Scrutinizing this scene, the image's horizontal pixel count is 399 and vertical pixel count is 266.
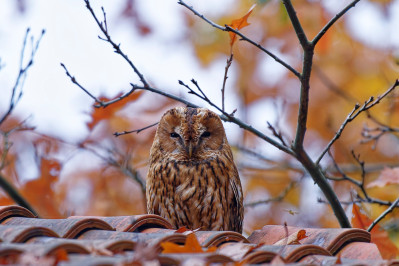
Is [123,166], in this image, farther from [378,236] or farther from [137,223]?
[378,236]

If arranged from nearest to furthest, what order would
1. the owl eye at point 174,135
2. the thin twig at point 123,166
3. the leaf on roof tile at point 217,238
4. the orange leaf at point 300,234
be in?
1. the leaf on roof tile at point 217,238
2. the orange leaf at point 300,234
3. the owl eye at point 174,135
4. the thin twig at point 123,166

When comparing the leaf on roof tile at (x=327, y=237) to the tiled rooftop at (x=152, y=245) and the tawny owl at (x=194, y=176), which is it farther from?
the tawny owl at (x=194, y=176)

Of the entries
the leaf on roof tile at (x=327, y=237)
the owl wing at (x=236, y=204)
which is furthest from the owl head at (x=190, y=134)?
the leaf on roof tile at (x=327, y=237)

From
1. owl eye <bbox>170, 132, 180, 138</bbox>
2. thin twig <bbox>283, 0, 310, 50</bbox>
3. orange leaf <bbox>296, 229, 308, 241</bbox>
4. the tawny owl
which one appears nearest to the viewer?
thin twig <bbox>283, 0, 310, 50</bbox>

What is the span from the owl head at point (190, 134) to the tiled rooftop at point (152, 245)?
33.6 inches

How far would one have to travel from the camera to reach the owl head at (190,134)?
4.38 m

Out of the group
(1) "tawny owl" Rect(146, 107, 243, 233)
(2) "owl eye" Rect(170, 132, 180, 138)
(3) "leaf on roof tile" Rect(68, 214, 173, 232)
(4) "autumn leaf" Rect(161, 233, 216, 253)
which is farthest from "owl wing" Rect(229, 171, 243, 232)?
(4) "autumn leaf" Rect(161, 233, 216, 253)

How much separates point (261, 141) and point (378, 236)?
4361 mm

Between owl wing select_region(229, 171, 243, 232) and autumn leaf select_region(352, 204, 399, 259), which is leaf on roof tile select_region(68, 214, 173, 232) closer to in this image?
owl wing select_region(229, 171, 243, 232)

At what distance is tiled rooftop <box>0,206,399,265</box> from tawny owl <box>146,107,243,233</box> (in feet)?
1.80

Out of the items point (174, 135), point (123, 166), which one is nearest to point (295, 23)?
point (174, 135)

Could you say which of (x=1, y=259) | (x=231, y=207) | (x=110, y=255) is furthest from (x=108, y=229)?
(x=231, y=207)

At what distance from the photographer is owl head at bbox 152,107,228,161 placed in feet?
14.4

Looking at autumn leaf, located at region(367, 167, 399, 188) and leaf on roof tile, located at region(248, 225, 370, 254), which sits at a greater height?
autumn leaf, located at region(367, 167, 399, 188)
